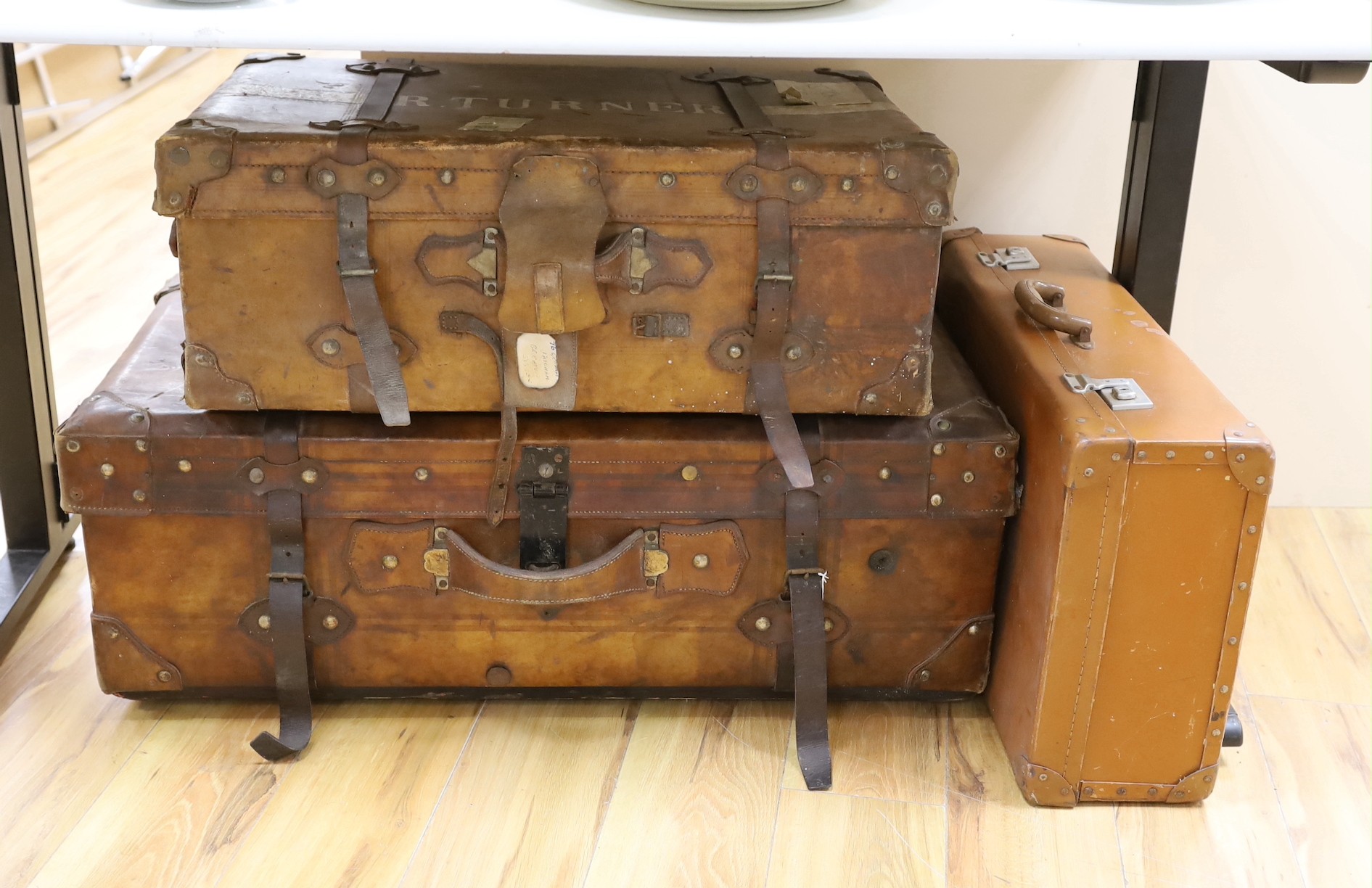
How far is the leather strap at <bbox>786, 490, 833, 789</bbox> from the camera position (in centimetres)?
148

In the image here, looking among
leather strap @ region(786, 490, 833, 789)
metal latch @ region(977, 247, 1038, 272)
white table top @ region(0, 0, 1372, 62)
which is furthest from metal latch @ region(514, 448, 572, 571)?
metal latch @ region(977, 247, 1038, 272)

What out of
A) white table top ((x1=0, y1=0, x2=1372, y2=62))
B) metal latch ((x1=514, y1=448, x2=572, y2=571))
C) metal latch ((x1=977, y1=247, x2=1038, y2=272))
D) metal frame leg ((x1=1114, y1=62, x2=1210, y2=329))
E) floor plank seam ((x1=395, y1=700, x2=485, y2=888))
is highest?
white table top ((x1=0, y1=0, x2=1372, y2=62))

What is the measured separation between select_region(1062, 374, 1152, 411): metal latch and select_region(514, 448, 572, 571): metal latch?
535 mm

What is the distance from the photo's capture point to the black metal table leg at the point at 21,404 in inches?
65.8

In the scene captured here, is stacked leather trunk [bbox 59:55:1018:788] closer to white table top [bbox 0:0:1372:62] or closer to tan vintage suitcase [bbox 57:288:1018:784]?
tan vintage suitcase [bbox 57:288:1018:784]

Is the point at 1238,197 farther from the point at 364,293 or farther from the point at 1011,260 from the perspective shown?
the point at 364,293

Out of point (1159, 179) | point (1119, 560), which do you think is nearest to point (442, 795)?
point (1119, 560)

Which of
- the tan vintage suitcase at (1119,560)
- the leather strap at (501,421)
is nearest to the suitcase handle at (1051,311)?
the tan vintage suitcase at (1119,560)

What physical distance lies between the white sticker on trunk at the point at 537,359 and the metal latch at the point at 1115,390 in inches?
21.0

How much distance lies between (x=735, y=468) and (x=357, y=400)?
0.40 metres

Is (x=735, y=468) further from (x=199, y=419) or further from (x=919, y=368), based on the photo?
(x=199, y=419)

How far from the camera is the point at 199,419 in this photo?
1.46 m

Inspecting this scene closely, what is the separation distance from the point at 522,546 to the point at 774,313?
0.37 meters

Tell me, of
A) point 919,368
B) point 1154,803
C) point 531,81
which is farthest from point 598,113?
point 1154,803
